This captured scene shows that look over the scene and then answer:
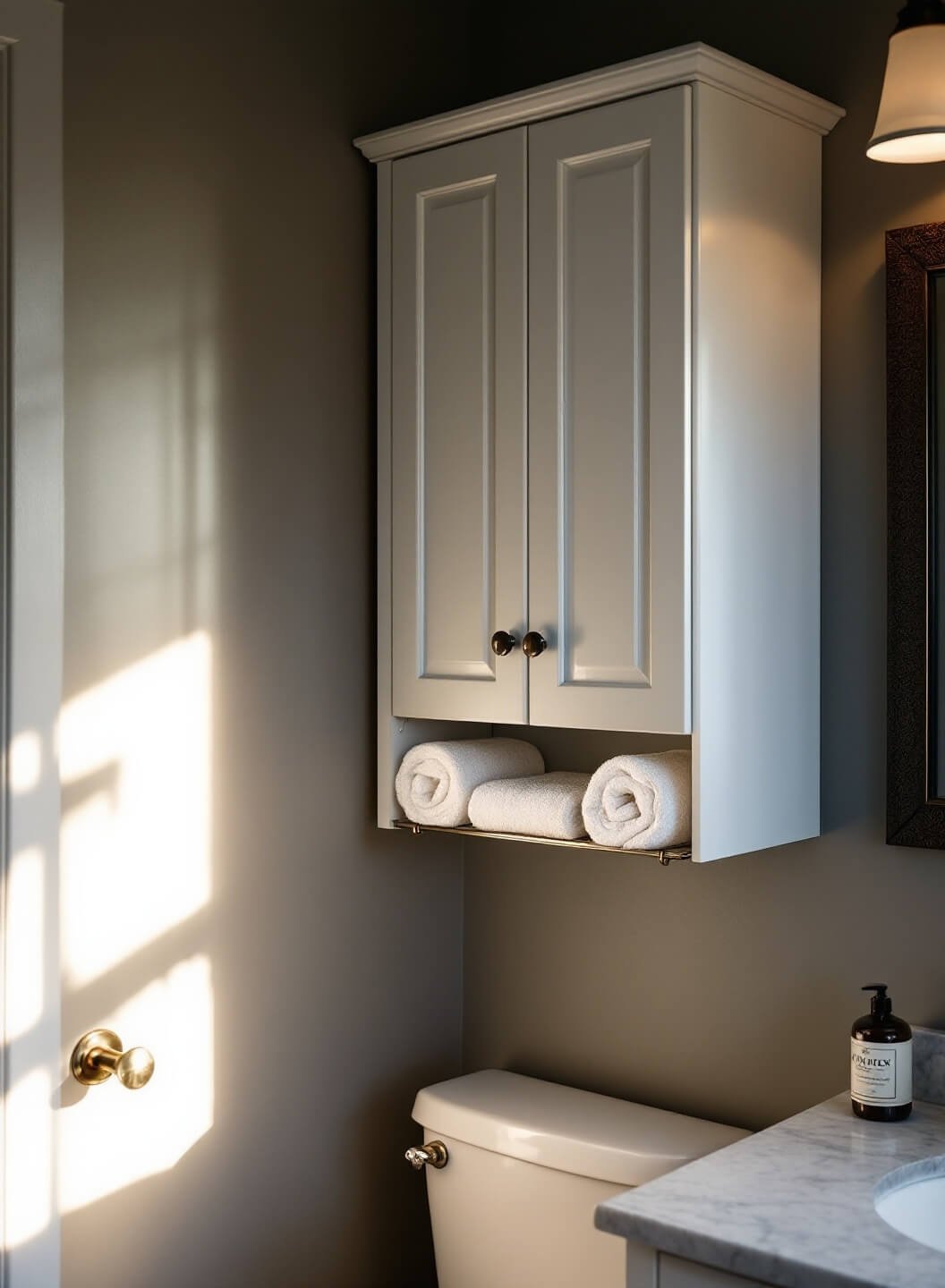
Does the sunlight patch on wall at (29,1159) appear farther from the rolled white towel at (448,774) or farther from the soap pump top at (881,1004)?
the soap pump top at (881,1004)

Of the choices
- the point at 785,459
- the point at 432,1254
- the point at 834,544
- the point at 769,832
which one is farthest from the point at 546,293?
the point at 432,1254

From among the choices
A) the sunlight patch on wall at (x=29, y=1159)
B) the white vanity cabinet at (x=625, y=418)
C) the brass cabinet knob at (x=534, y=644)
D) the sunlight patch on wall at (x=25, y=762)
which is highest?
the white vanity cabinet at (x=625, y=418)

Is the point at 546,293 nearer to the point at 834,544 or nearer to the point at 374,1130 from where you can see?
the point at 834,544

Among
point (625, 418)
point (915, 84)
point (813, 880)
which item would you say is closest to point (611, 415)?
point (625, 418)

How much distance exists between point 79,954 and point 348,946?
46 centimetres

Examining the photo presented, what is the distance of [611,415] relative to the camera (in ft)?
5.75

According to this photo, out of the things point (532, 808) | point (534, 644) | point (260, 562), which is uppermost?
point (260, 562)

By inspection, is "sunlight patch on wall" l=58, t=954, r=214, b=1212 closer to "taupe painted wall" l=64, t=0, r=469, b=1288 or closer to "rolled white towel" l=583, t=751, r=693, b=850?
"taupe painted wall" l=64, t=0, r=469, b=1288

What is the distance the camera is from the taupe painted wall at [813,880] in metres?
1.82

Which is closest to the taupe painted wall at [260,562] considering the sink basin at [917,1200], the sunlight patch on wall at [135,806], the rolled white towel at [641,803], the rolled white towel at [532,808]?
the sunlight patch on wall at [135,806]

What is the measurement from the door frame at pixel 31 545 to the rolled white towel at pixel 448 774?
21.0 inches

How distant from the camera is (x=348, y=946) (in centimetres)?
205

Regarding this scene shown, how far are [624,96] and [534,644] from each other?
0.71 m

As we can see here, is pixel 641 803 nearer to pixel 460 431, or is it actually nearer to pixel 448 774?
pixel 448 774
